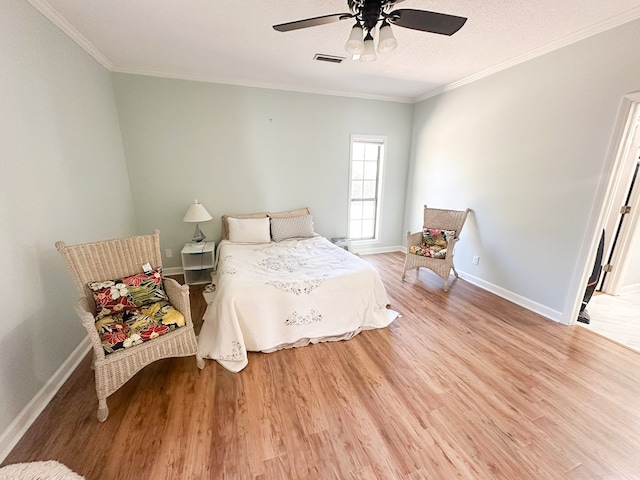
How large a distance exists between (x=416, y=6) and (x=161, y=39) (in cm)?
222

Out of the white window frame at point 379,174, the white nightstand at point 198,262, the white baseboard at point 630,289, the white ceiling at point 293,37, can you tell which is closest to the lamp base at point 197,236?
the white nightstand at point 198,262

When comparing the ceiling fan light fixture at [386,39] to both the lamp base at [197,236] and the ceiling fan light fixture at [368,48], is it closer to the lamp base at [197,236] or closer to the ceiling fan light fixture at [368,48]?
the ceiling fan light fixture at [368,48]

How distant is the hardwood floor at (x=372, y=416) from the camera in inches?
53.6

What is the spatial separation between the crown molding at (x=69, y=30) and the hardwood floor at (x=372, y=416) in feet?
8.66

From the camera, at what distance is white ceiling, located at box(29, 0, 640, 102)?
191cm

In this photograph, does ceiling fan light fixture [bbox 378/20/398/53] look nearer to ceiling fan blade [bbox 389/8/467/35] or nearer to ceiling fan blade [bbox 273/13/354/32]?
ceiling fan blade [bbox 389/8/467/35]

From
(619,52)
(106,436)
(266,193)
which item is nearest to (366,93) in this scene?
(266,193)

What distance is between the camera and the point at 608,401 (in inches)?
69.1

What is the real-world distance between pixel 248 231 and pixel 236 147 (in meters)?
1.20

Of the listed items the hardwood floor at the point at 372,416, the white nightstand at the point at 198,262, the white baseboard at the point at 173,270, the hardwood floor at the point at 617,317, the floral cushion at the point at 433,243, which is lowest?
the hardwood floor at the point at 372,416

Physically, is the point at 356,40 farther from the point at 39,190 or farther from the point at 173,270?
the point at 173,270

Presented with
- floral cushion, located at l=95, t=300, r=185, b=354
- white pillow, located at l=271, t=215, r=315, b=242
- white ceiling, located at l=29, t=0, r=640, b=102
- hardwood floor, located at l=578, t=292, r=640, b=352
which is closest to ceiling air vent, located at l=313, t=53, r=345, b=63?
white ceiling, located at l=29, t=0, r=640, b=102

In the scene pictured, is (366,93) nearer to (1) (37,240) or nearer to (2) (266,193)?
(2) (266,193)

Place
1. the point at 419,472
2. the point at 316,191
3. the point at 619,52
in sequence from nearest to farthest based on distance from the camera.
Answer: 1. the point at 419,472
2. the point at 619,52
3. the point at 316,191
